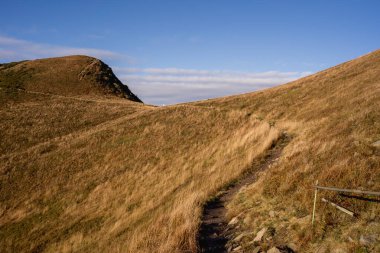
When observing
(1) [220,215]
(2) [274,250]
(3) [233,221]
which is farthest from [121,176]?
(2) [274,250]

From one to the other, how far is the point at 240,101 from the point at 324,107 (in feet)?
49.7

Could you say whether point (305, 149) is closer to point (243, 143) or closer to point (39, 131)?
point (243, 143)

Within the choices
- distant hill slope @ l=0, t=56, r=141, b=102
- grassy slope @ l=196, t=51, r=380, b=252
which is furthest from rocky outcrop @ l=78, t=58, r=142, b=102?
grassy slope @ l=196, t=51, r=380, b=252

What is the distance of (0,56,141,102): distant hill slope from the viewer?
60.6m

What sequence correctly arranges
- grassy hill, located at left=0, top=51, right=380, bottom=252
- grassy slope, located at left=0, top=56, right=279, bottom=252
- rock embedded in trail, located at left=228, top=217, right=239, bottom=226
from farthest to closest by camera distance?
grassy slope, located at left=0, top=56, right=279, bottom=252
rock embedded in trail, located at left=228, top=217, right=239, bottom=226
grassy hill, located at left=0, top=51, right=380, bottom=252

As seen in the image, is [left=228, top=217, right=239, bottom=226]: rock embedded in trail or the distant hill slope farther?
the distant hill slope

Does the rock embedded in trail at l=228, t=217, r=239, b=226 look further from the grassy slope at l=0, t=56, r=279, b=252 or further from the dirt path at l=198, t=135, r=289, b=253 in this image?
the grassy slope at l=0, t=56, r=279, b=252

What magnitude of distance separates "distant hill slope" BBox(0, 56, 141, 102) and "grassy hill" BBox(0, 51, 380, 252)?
60.8ft

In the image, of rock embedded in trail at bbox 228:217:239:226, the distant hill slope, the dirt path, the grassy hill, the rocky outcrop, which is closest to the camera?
the dirt path

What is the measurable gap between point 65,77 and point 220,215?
6302cm

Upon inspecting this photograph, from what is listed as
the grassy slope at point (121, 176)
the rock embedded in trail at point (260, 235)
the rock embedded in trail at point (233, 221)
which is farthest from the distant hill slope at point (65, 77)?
the rock embedded in trail at point (260, 235)

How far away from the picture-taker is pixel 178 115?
3462cm

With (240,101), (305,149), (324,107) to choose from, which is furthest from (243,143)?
(240,101)

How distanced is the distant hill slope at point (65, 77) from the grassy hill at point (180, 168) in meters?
18.5
